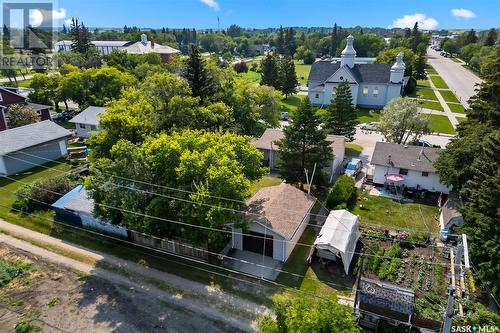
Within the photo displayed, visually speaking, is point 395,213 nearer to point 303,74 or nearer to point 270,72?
point 270,72

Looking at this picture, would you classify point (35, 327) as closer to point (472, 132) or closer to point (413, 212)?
point (413, 212)

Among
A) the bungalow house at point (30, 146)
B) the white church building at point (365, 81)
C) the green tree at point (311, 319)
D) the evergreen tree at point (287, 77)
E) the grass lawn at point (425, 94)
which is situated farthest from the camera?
the grass lawn at point (425, 94)

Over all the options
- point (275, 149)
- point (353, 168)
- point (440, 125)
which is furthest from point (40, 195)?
point (440, 125)

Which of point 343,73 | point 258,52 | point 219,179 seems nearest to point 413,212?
point 219,179

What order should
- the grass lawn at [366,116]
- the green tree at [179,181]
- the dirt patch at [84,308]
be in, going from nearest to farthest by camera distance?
the dirt patch at [84,308] → the green tree at [179,181] → the grass lawn at [366,116]

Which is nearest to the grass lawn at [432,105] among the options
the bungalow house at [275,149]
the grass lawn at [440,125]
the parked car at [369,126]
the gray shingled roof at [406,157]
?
the grass lawn at [440,125]

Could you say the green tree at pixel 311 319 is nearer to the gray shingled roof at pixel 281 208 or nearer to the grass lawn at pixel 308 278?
the grass lawn at pixel 308 278

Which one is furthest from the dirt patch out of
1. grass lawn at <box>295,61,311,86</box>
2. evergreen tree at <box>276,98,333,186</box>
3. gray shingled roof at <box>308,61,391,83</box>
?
grass lawn at <box>295,61,311,86</box>

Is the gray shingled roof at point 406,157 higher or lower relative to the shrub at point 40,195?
higher
